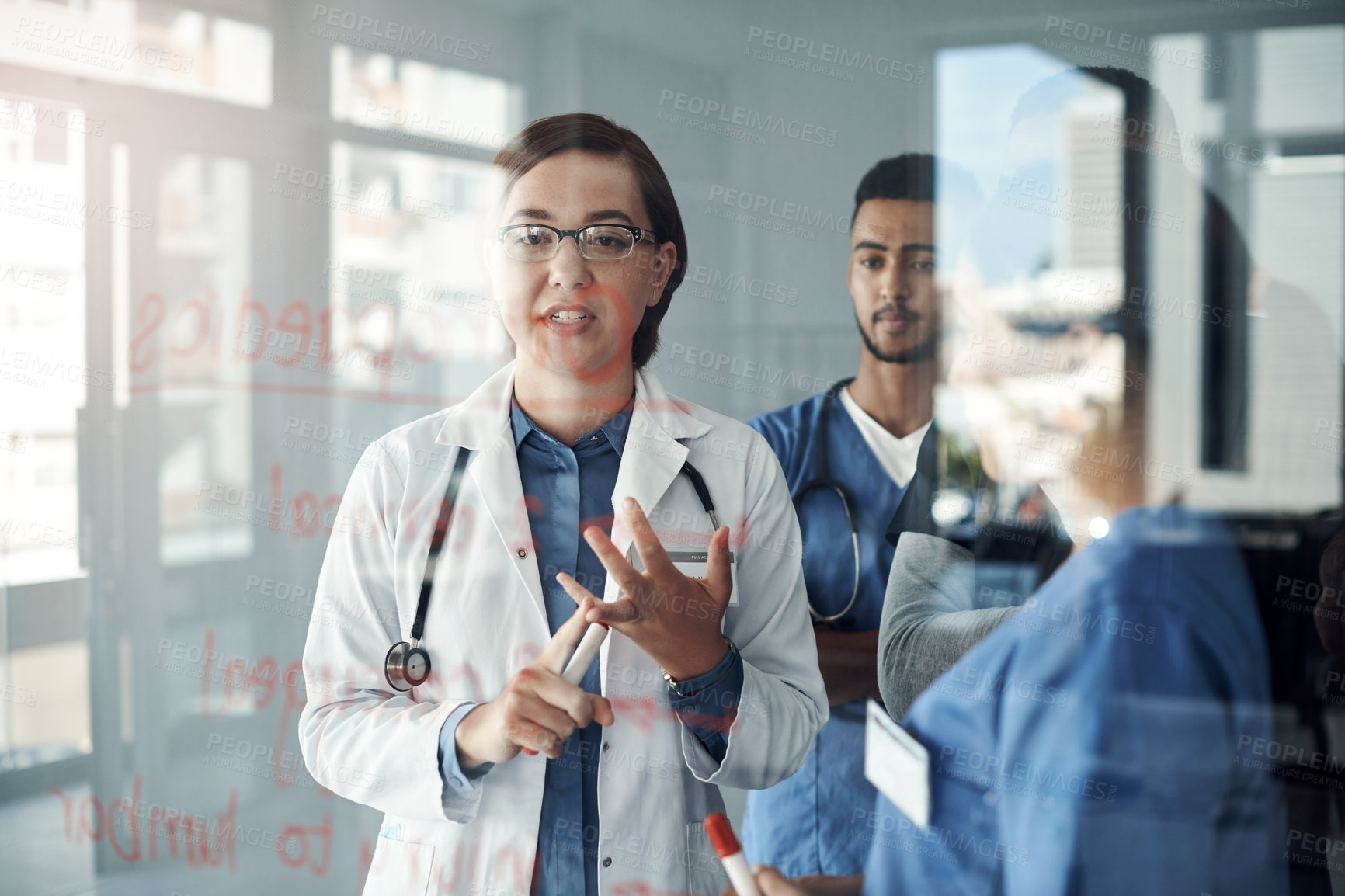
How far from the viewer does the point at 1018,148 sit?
4.25 ft

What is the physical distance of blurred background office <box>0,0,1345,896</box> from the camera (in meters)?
1.26

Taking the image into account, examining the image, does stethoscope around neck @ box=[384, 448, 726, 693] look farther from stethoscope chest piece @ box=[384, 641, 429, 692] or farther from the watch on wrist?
the watch on wrist

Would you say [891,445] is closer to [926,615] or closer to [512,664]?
[926,615]

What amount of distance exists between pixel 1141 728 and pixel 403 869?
1.05 m

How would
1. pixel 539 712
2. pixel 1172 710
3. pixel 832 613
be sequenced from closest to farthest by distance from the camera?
pixel 539 712 < pixel 1172 710 < pixel 832 613

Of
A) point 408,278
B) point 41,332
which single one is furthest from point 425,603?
point 41,332

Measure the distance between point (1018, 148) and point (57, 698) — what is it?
2091 millimetres

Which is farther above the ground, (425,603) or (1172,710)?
(425,603)

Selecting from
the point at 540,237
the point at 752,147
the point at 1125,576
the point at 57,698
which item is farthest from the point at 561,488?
the point at 57,698

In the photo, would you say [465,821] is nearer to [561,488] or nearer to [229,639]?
[561,488]

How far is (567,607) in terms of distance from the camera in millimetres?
1312

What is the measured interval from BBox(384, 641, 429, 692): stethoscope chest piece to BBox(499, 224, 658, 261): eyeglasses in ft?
1.96

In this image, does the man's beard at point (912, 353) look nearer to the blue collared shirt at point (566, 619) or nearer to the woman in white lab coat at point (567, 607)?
the woman in white lab coat at point (567, 607)

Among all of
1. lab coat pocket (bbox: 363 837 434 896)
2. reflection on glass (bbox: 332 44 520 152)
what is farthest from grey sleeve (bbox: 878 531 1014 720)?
reflection on glass (bbox: 332 44 520 152)
